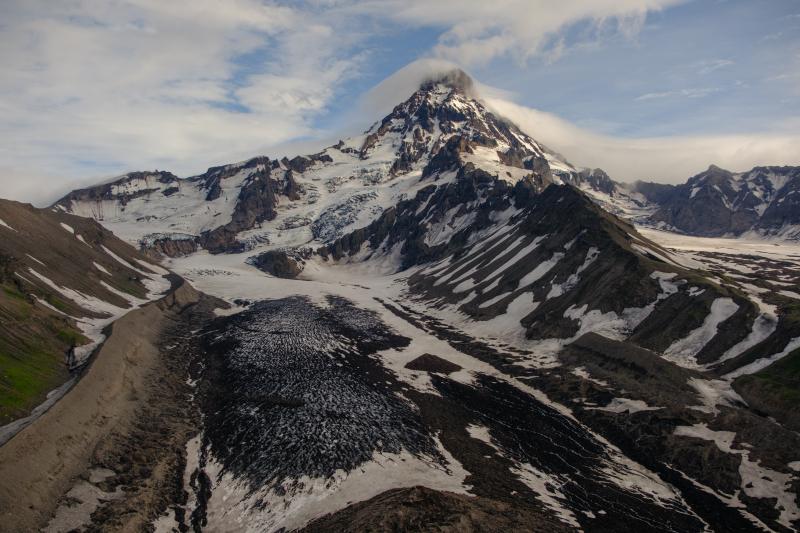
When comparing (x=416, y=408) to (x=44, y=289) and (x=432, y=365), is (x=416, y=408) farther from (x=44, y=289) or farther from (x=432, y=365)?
(x=44, y=289)

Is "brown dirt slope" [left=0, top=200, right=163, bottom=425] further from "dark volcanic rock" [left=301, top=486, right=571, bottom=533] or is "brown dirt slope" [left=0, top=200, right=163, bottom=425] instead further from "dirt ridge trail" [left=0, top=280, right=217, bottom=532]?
"dark volcanic rock" [left=301, top=486, right=571, bottom=533]

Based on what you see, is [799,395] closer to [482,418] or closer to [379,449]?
[482,418]

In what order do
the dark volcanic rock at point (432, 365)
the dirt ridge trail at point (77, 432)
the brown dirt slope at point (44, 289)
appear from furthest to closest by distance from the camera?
the dark volcanic rock at point (432, 365) → the brown dirt slope at point (44, 289) → the dirt ridge trail at point (77, 432)

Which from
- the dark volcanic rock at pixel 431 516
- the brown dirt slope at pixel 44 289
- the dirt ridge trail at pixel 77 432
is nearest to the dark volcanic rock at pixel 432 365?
the dirt ridge trail at pixel 77 432

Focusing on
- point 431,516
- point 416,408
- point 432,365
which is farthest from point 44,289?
point 431,516

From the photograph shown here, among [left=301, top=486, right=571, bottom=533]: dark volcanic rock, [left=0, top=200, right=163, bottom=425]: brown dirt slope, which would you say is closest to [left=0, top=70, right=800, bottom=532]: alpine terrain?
[left=301, top=486, right=571, bottom=533]: dark volcanic rock

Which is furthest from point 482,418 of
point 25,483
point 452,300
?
point 452,300

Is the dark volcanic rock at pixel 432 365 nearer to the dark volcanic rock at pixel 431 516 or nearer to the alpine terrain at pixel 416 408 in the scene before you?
the alpine terrain at pixel 416 408

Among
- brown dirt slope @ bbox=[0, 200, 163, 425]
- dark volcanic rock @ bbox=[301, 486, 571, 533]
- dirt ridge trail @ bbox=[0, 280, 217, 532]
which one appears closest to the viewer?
dark volcanic rock @ bbox=[301, 486, 571, 533]
